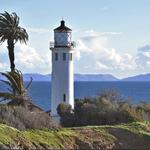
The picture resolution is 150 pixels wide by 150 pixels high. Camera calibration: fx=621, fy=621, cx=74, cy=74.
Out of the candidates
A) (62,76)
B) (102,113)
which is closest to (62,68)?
(62,76)

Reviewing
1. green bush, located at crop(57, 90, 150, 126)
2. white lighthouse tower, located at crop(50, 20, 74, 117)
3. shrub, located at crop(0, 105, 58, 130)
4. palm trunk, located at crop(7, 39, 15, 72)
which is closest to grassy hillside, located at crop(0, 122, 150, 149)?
shrub, located at crop(0, 105, 58, 130)

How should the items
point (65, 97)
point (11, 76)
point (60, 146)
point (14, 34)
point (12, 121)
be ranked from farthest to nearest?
point (65, 97)
point (14, 34)
point (11, 76)
point (12, 121)
point (60, 146)

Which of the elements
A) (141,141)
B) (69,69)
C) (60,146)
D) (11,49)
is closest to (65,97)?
(69,69)

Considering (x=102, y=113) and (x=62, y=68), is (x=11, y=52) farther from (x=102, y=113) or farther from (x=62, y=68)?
(x=62, y=68)

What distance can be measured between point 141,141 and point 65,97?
20.4 m

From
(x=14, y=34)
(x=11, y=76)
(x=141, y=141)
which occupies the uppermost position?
(x=14, y=34)

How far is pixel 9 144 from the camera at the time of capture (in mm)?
27203

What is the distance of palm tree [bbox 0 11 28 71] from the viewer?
149ft

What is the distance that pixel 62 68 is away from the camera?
55656 millimetres

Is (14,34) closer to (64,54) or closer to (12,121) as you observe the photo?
(64,54)

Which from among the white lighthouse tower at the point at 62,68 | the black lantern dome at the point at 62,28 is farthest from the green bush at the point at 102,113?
the black lantern dome at the point at 62,28

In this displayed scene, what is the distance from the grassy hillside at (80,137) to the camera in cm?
2833

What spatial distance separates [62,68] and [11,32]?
11.2 m

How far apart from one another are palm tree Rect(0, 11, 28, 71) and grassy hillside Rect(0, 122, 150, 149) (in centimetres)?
1230
